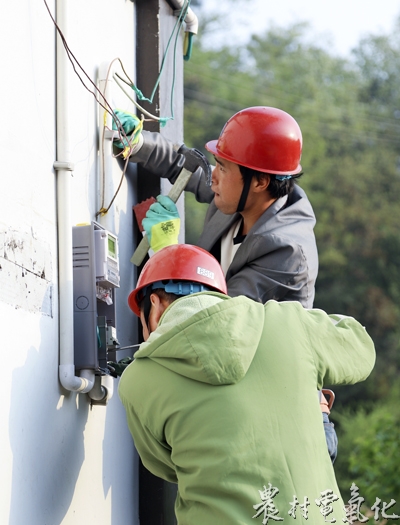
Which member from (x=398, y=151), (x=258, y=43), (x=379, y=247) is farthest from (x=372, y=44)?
(x=379, y=247)

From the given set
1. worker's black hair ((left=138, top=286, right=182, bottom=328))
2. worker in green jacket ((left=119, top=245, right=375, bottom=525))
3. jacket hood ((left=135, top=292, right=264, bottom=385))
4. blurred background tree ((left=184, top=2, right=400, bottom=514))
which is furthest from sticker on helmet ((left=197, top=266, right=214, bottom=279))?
blurred background tree ((left=184, top=2, right=400, bottom=514))

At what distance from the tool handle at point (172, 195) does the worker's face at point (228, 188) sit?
0.30m

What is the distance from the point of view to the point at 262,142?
12.6 feet

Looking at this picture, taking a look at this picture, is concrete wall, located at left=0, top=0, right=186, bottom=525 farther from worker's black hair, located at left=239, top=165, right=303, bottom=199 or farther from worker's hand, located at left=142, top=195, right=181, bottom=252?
worker's black hair, located at left=239, top=165, right=303, bottom=199

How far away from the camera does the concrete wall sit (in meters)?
2.65

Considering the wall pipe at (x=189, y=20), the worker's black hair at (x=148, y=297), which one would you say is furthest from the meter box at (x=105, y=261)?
the wall pipe at (x=189, y=20)

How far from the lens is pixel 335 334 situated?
2816 mm

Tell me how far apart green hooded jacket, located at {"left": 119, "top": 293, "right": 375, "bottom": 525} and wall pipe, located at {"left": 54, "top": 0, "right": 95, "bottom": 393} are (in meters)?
0.43

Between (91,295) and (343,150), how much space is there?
88.7ft

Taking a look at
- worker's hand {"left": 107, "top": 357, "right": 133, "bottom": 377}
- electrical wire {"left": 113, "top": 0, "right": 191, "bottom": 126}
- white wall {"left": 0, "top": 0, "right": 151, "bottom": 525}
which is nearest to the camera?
white wall {"left": 0, "top": 0, "right": 151, "bottom": 525}

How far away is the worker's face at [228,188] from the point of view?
383 cm

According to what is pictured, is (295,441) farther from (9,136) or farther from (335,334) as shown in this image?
(9,136)

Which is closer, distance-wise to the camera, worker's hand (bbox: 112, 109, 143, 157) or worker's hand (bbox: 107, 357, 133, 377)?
worker's hand (bbox: 107, 357, 133, 377)

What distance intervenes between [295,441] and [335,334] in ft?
1.43
